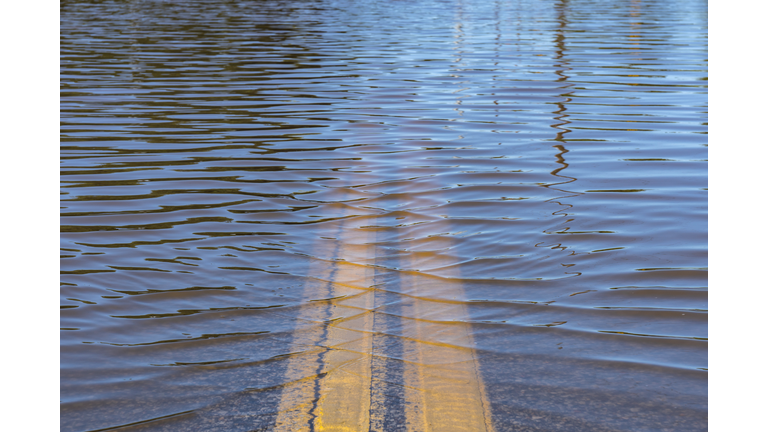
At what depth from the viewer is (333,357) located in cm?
334

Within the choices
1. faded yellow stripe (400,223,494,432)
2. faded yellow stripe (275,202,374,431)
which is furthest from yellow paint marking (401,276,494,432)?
faded yellow stripe (275,202,374,431)

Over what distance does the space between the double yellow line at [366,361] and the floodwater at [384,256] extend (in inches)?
0.6

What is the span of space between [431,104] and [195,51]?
7.54m

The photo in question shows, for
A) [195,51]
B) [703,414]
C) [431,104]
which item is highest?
[195,51]

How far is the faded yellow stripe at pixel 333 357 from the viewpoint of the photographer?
2.86 meters

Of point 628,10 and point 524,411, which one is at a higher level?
point 628,10

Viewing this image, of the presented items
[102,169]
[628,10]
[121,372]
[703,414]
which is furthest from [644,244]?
[628,10]

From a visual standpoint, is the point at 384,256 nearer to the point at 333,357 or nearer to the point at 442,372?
the point at 333,357

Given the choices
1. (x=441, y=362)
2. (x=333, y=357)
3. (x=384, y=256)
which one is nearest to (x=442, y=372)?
(x=441, y=362)

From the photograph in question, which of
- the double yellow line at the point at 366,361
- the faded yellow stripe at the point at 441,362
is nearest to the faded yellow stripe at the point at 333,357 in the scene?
the double yellow line at the point at 366,361

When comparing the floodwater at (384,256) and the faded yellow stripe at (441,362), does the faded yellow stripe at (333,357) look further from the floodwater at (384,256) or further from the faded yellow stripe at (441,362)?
the faded yellow stripe at (441,362)

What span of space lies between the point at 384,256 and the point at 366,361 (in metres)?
1.38

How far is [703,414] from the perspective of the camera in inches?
113

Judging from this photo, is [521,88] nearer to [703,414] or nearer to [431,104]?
[431,104]
